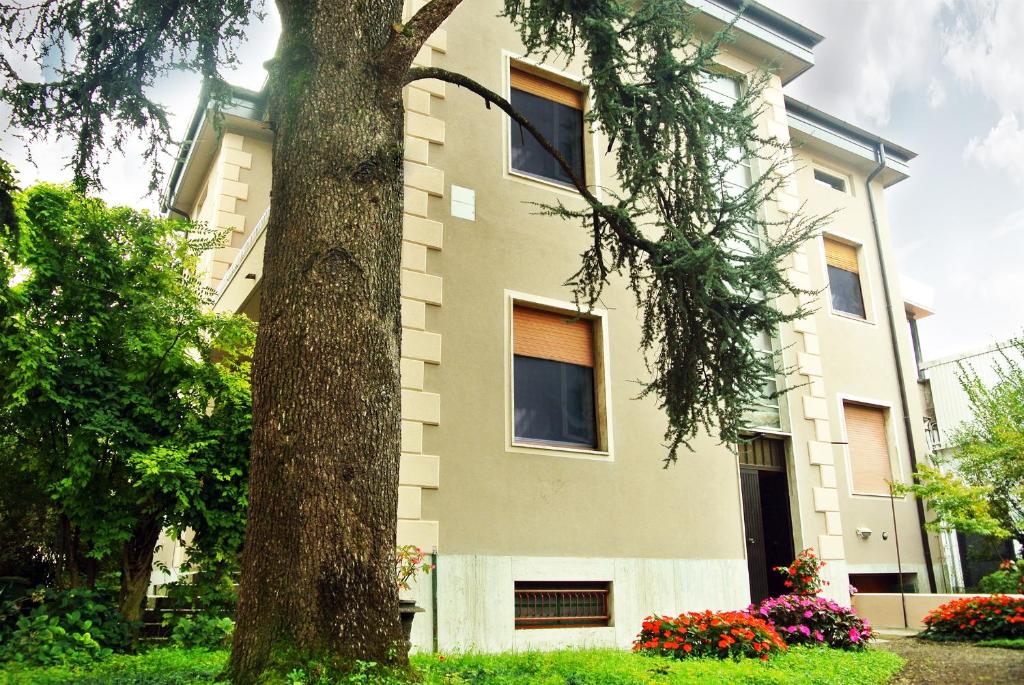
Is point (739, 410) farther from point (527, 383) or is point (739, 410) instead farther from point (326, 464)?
point (326, 464)

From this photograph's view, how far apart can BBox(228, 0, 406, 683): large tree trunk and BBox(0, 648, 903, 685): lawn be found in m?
0.54

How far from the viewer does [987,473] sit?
15.6 m

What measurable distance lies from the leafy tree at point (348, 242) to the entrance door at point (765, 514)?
14.5ft

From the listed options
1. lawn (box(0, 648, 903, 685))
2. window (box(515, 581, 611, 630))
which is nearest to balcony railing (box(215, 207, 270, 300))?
lawn (box(0, 648, 903, 685))

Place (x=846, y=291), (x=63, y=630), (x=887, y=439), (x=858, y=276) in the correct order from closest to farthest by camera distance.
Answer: (x=63, y=630) → (x=887, y=439) → (x=846, y=291) → (x=858, y=276)

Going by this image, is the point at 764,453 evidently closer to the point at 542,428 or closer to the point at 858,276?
the point at 542,428

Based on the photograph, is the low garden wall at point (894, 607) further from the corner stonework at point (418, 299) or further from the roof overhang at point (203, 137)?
the roof overhang at point (203, 137)

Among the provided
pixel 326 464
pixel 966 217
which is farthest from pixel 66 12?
pixel 966 217

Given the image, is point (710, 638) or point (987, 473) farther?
point (987, 473)

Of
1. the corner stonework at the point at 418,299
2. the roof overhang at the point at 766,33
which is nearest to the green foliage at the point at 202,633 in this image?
the corner stonework at the point at 418,299

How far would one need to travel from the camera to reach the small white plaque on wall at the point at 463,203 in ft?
31.6

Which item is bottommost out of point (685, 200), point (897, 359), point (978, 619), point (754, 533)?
point (978, 619)

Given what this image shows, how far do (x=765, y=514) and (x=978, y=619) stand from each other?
10.7 ft

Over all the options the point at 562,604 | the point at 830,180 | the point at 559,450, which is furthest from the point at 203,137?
the point at 830,180
